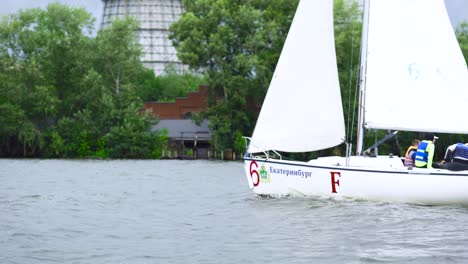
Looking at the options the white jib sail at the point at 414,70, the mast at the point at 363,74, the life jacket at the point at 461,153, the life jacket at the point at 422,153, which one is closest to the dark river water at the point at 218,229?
the life jacket at the point at 461,153

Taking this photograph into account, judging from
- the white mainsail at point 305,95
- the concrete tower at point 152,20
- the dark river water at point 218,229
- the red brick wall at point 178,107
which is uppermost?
the concrete tower at point 152,20

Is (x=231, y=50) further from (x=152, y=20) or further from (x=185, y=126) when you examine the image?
(x=152, y=20)

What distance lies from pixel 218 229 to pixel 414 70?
8086mm

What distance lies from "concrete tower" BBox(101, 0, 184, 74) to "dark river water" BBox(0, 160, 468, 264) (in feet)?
321

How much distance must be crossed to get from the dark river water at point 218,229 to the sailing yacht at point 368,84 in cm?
166

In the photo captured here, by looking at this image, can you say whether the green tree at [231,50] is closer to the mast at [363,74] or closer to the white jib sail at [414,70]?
the white jib sail at [414,70]

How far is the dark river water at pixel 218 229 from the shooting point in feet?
53.8

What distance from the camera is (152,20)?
415 ft

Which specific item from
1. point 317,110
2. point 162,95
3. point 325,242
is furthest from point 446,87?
point 162,95

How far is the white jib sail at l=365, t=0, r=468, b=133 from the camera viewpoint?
81.5 ft

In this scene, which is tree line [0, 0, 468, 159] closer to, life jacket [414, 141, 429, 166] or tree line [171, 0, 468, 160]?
tree line [171, 0, 468, 160]

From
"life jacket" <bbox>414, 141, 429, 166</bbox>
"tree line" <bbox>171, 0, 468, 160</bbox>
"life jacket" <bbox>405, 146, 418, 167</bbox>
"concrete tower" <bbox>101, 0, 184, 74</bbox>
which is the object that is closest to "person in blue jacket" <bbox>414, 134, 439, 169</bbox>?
"life jacket" <bbox>414, 141, 429, 166</bbox>

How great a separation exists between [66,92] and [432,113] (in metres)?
51.1

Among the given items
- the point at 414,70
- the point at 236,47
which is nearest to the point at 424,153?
the point at 414,70
